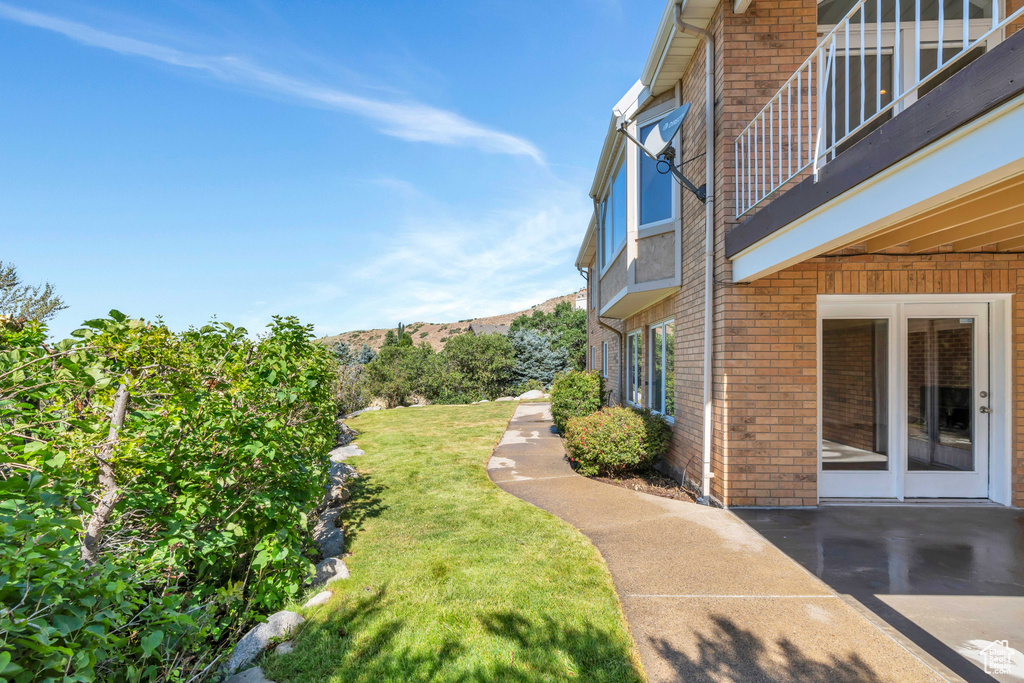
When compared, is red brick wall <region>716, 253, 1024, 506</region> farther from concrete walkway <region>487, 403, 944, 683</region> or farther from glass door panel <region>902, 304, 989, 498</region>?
concrete walkway <region>487, 403, 944, 683</region>

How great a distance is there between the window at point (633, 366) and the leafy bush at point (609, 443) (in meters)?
3.12

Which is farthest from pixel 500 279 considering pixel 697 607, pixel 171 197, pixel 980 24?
pixel 697 607

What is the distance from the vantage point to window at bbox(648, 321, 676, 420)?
7.71 m

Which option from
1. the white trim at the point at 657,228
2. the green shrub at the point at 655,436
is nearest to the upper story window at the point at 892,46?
the white trim at the point at 657,228

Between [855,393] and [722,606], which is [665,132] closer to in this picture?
[855,393]

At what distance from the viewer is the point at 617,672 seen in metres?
2.68

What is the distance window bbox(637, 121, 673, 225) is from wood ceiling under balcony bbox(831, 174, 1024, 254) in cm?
258

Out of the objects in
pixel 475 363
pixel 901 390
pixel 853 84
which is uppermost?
pixel 853 84

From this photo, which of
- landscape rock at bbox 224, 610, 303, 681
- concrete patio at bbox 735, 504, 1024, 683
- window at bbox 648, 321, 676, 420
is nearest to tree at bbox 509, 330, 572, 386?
window at bbox 648, 321, 676, 420

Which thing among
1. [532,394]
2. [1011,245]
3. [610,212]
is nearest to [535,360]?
[532,394]

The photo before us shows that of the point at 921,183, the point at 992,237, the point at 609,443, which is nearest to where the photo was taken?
the point at 921,183

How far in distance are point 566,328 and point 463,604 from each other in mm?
27764

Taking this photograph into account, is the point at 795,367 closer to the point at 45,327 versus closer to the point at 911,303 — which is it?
the point at 911,303

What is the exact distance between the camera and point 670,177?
23.5 ft
